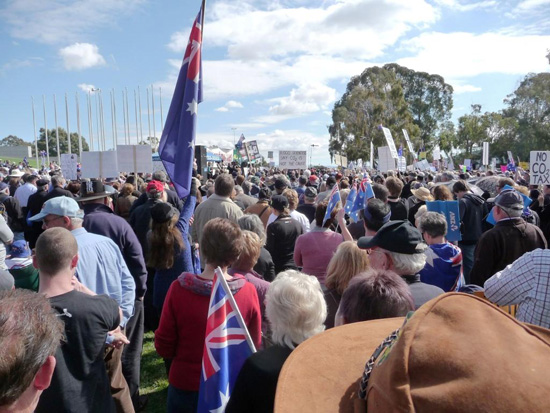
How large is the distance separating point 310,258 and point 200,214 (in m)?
2.05

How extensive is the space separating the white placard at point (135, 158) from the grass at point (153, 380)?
5778 millimetres

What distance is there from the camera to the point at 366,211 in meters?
4.57

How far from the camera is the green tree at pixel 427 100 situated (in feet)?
212

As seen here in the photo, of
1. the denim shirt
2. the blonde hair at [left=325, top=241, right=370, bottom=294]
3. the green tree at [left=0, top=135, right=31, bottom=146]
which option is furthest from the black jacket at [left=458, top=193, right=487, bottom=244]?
the green tree at [left=0, top=135, right=31, bottom=146]

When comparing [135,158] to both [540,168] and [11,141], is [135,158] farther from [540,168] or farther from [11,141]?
[11,141]

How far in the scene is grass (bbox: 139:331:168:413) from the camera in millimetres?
4305

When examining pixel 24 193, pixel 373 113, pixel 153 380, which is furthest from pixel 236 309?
pixel 373 113

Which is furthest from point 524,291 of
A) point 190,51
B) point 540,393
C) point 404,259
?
point 190,51

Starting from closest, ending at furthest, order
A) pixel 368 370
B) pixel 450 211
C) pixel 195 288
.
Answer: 1. pixel 368 370
2. pixel 195 288
3. pixel 450 211

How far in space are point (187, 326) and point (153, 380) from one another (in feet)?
8.04

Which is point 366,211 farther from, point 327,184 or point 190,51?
point 327,184

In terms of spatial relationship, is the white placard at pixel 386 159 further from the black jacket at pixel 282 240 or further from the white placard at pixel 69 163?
the black jacket at pixel 282 240

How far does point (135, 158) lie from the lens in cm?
1052

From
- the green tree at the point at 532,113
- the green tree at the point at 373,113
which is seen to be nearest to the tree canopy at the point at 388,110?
the green tree at the point at 373,113
